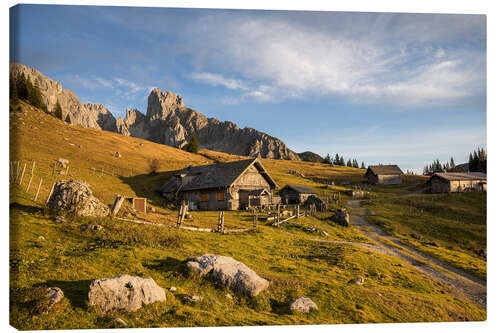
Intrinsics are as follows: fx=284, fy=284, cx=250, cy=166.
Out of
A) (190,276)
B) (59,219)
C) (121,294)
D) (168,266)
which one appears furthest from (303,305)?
(59,219)

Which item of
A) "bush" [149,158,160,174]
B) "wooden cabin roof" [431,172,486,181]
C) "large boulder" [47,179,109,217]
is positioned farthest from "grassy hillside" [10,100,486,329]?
"wooden cabin roof" [431,172,486,181]

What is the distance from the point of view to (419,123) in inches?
619

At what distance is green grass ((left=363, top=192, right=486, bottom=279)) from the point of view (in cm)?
2478

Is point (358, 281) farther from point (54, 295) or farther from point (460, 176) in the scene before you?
point (460, 176)

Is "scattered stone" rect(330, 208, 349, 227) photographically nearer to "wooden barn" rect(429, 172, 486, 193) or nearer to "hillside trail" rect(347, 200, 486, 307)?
"hillside trail" rect(347, 200, 486, 307)

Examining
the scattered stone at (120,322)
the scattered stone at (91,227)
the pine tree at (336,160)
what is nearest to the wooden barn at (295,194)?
the scattered stone at (91,227)

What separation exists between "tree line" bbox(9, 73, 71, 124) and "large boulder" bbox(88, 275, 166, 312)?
9016 mm

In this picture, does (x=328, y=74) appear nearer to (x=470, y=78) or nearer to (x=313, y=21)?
(x=313, y=21)

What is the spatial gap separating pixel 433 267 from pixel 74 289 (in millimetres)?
24223

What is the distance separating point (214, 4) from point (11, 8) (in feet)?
26.9

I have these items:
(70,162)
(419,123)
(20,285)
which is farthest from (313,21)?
(70,162)

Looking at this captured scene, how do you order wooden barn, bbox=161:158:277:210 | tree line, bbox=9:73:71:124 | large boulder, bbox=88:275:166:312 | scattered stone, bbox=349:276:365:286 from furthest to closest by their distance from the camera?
wooden barn, bbox=161:158:277:210, scattered stone, bbox=349:276:365:286, tree line, bbox=9:73:71:124, large boulder, bbox=88:275:166:312

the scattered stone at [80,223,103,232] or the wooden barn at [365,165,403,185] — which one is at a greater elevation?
the wooden barn at [365,165,403,185]

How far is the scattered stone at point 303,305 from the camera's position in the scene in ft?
33.2
